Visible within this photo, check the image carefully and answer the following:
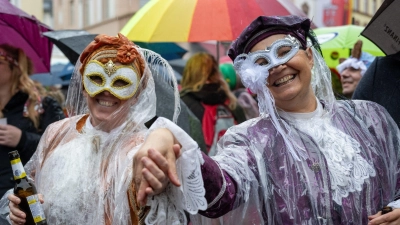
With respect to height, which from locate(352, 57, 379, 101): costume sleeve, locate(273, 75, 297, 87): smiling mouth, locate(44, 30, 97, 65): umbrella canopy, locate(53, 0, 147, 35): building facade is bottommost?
locate(53, 0, 147, 35): building facade

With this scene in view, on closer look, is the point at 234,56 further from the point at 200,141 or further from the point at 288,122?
the point at 200,141

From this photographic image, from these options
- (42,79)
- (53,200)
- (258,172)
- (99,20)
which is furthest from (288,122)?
(99,20)

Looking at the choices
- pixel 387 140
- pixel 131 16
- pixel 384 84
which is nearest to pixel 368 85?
pixel 384 84

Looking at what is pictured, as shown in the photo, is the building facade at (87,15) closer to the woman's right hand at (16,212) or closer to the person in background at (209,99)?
the person in background at (209,99)

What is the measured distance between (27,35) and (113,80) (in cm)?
212

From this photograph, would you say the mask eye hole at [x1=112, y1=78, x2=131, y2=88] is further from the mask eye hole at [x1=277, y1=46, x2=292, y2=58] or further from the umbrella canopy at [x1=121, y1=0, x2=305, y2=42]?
the umbrella canopy at [x1=121, y1=0, x2=305, y2=42]

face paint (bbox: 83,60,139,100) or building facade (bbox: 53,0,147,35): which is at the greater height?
face paint (bbox: 83,60,139,100)

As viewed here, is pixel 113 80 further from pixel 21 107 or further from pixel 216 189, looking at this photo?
pixel 21 107

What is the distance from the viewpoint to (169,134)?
2311 millimetres

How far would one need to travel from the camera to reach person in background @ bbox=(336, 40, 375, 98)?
5934 mm

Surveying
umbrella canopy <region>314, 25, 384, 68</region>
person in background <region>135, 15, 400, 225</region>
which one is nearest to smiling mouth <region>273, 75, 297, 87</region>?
person in background <region>135, 15, 400, 225</region>

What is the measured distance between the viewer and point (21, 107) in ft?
14.7

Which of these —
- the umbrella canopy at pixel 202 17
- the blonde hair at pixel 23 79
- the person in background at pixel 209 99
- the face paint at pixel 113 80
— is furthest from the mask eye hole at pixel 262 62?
the person in background at pixel 209 99

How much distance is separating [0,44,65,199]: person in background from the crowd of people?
105 centimetres
